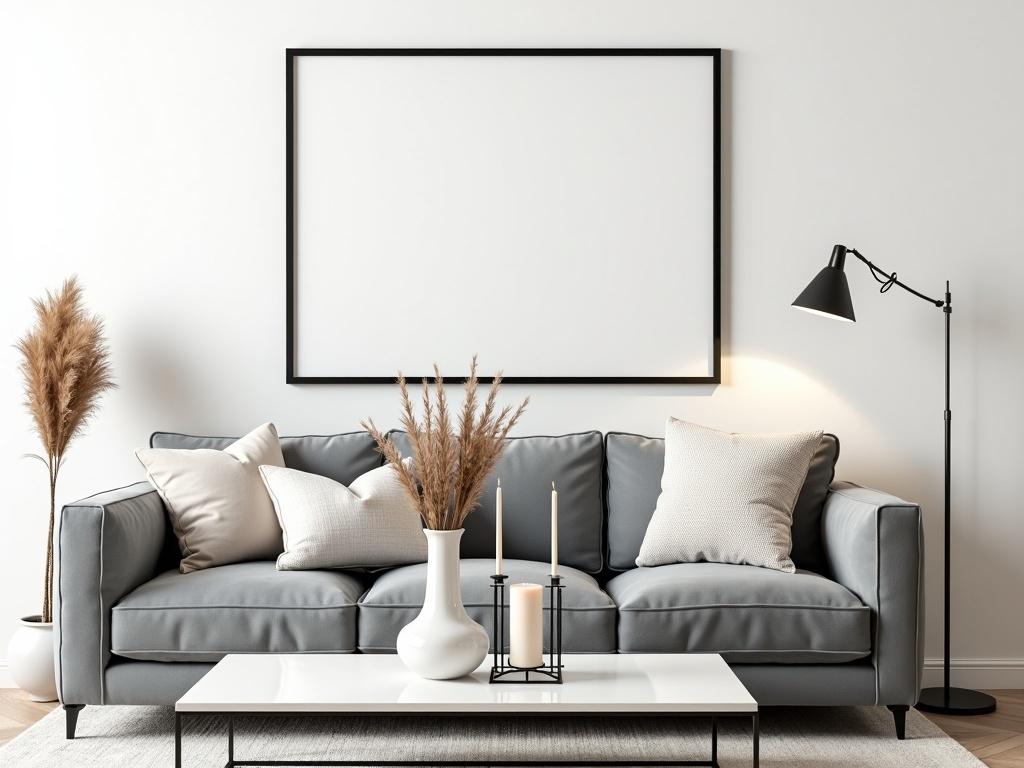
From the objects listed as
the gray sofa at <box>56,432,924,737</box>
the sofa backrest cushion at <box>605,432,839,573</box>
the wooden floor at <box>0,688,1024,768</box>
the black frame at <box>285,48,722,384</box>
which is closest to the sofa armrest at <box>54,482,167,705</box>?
the gray sofa at <box>56,432,924,737</box>

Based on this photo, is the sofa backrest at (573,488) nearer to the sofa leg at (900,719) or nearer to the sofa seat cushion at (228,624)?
the sofa leg at (900,719)

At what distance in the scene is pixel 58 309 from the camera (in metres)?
3.39

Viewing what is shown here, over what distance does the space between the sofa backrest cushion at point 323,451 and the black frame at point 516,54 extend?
0.31m

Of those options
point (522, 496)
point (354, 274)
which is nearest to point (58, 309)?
point (354, 274)

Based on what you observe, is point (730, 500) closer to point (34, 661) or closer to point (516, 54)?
point (516, 54)

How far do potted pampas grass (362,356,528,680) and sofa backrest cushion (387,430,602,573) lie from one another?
1073 millimetres

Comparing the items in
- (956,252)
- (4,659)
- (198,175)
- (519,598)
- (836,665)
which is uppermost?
(198,175)

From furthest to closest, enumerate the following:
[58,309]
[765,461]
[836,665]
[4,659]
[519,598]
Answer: [4,659] < [58,309] < [765,461] < [836,665] < [519,598]

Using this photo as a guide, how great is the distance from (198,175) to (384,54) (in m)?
0.80

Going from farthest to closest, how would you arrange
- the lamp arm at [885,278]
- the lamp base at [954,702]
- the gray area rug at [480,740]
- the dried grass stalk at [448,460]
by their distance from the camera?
1. the lamp arm at [885,278]
2. the lamp base at [954,702]
3. the gray area rug at [480,740]
4. the dried grass stalk at [448,460]

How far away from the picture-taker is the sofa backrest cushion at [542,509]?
3.31m

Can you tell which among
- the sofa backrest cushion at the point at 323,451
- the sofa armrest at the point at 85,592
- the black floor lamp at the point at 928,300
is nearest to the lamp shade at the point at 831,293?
the black floor lamp at the point at 928,300

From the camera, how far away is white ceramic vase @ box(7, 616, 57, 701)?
3.25m

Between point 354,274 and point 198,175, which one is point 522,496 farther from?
point 198,175
